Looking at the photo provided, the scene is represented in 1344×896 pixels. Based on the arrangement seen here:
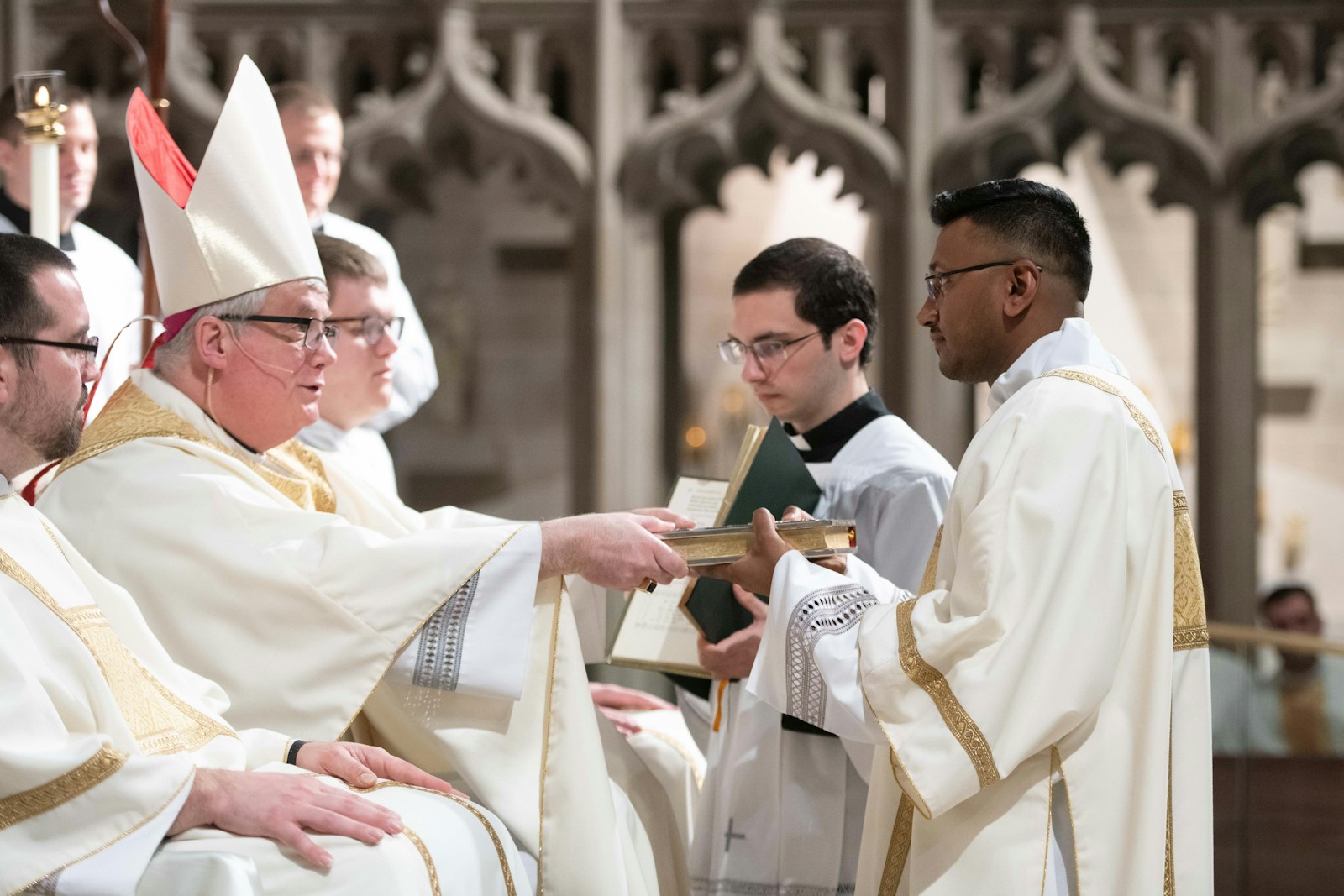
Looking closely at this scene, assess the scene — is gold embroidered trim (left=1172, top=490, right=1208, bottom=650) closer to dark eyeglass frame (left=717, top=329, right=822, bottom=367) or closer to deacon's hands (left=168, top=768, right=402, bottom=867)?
dark eyeglass frame (left=717, top=329, right=822, bottom=367)

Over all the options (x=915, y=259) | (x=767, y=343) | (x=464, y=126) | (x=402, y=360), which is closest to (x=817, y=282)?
(x=767, y=343)

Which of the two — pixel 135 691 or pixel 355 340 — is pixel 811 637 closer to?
pixel 135 691

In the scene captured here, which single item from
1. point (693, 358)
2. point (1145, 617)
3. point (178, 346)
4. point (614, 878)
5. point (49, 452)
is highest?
point (693, 358)

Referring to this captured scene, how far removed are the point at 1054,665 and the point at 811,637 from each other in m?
0.44

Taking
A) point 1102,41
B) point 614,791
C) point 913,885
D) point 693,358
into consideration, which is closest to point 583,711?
point 614,791

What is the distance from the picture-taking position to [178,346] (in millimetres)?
3082

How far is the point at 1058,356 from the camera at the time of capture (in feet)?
8.41

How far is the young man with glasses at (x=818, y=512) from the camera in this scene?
321cm

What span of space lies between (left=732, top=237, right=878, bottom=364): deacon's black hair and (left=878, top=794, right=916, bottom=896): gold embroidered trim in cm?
116

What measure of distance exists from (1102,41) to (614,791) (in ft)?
17.2

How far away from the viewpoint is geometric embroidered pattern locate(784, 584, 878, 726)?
104 inches

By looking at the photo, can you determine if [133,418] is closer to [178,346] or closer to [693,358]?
[178,346]

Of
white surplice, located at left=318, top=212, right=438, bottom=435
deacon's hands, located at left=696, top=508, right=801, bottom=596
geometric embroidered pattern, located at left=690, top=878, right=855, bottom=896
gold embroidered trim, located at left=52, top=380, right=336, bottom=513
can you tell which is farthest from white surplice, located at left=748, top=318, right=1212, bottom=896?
white surplice, located at left=318, top=212, right=438, bottom=435

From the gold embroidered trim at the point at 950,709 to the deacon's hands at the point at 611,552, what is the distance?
1.69 ft
